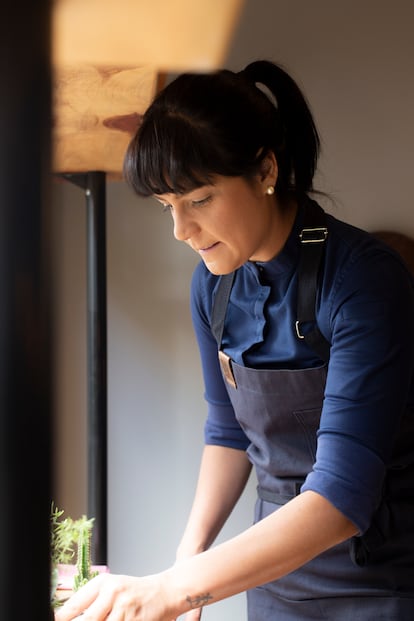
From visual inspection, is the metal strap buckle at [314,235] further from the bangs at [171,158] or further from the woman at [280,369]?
the bangs at [171,158]

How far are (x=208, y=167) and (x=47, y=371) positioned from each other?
77 centimetres

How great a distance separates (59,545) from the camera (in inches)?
39.2

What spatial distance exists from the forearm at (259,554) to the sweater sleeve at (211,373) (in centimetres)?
37

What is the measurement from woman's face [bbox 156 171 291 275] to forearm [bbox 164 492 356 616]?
1.04 feet

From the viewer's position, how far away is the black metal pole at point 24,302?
0.54ft

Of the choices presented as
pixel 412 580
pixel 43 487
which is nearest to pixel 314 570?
pixel 412 580

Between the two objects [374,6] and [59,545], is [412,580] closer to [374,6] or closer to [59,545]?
[59,545]

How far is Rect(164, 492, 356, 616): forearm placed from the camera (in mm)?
800

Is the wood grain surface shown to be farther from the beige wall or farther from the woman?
the beige wall

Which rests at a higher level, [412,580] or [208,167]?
[208,167]

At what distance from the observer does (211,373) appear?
123 centimetres

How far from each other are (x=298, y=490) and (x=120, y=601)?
425 millimetres

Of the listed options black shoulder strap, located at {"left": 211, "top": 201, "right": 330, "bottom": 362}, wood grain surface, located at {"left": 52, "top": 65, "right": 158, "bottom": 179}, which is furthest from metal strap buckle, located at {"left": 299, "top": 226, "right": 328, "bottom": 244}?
wood grain surface, located at {"left": 52, "top": 65, "right": 158, "bottom": 179}

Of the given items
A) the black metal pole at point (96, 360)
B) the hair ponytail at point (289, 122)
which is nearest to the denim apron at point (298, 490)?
the hair ponytail at point (289, 122)
